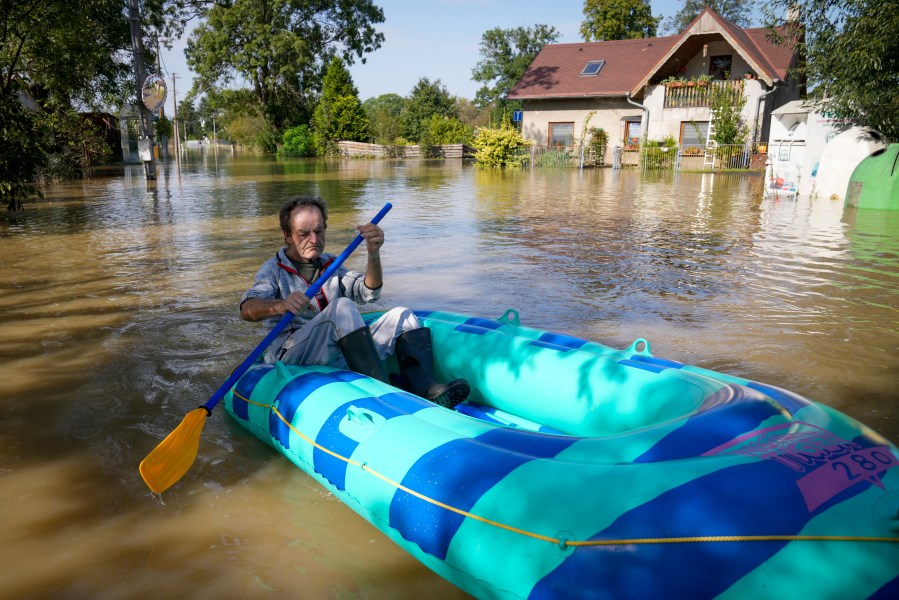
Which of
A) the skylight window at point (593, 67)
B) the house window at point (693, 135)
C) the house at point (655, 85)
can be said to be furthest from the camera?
the skylight window at point (593, 67)

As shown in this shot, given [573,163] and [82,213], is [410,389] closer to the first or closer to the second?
[82,213]

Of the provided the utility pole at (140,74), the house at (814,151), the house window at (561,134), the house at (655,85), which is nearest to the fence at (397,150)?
the house at (655,85)

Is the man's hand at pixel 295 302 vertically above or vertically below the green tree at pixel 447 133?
below

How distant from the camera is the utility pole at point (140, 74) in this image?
15055 mm

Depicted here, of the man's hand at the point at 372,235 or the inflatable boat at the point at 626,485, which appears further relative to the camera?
the man's hand at the point at 372,235

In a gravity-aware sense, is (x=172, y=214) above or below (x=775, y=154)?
below

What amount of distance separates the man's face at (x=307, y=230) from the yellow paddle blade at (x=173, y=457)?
0.89 metres

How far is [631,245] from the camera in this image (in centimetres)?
839

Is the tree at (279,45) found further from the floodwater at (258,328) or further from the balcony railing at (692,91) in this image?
the floodwater at (258,328)

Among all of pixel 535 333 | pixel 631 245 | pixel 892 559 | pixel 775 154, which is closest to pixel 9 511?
pixel 535 333

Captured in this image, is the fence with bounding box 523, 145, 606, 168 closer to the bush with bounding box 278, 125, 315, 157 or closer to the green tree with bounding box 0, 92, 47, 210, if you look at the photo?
the bush with bounding box 278, 125, 315, 157

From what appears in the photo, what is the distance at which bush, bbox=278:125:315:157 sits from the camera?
37469 millimetres

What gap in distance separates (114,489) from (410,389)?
1338 millimetres

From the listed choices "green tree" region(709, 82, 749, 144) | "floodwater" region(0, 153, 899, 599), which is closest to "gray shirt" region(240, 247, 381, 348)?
"floodwater" region(0, 153, 899, 599)
